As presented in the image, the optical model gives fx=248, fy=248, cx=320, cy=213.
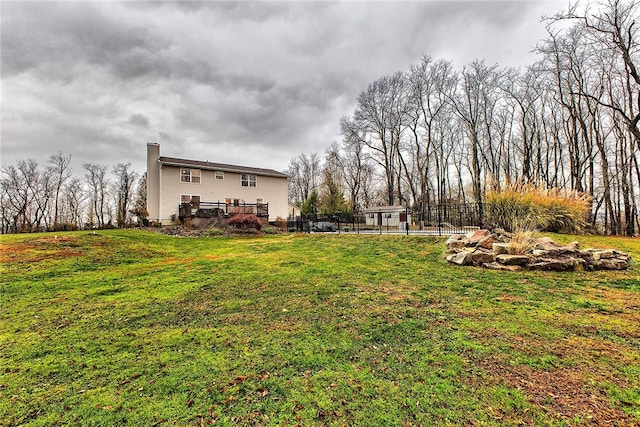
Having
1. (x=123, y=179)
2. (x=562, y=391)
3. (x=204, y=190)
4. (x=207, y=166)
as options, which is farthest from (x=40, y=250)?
(x=123, y=179)

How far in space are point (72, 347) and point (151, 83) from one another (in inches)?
570

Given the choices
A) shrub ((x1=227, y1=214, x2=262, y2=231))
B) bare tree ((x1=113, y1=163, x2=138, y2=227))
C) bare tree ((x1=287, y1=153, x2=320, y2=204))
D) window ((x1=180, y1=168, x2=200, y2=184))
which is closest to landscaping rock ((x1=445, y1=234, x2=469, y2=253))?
shrub ((x1=227, y1=214, x2=262, y2=231))

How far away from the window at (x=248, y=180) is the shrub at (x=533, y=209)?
64.4 ft

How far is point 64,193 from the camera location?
29.2 meters

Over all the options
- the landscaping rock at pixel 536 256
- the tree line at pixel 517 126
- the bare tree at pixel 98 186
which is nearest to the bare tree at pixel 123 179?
the bare tree at pixel 98 186

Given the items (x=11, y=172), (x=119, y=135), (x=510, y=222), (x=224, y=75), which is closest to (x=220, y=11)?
(x=224, y=75)

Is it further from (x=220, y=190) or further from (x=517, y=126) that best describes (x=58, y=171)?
(x=517, y=126)

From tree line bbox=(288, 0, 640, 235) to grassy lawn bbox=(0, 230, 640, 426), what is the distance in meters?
8.64

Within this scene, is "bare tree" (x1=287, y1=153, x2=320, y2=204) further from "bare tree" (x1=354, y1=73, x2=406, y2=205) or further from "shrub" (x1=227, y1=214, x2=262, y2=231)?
"shrub" (x1=227, y1=214, x2=262, y2=231)

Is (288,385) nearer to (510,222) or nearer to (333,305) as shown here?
(333,305)

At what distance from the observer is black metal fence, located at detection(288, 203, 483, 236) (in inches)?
457

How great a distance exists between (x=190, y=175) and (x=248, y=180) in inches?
199

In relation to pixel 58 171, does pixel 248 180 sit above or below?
below

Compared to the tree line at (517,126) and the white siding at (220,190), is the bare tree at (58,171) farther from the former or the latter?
the tree line at (517,126)
